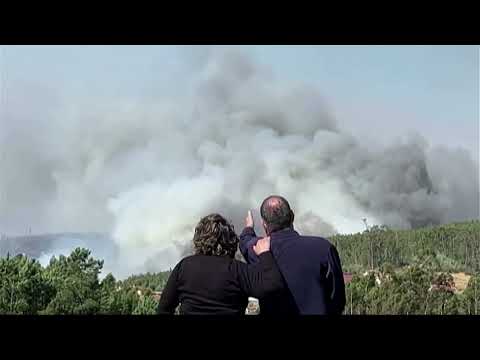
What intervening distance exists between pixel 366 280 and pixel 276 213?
22.8ft

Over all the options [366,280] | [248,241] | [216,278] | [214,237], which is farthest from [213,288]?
[366,280]

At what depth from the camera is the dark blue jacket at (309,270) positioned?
2.07 metres

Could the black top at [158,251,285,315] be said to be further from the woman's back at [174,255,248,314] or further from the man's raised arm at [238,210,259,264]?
the man's raised arm at [238,210,259,264]

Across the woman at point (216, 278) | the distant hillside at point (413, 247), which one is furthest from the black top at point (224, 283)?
the distant hillside at point (413, 247)

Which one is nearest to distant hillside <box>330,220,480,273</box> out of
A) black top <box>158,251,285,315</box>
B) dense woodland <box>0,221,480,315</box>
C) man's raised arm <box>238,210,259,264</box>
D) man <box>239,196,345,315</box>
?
dense woodland <box>0,221,480,315</box>

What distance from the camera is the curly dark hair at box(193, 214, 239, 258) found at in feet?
6.48

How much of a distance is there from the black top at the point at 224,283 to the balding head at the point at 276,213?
0.17 meters
